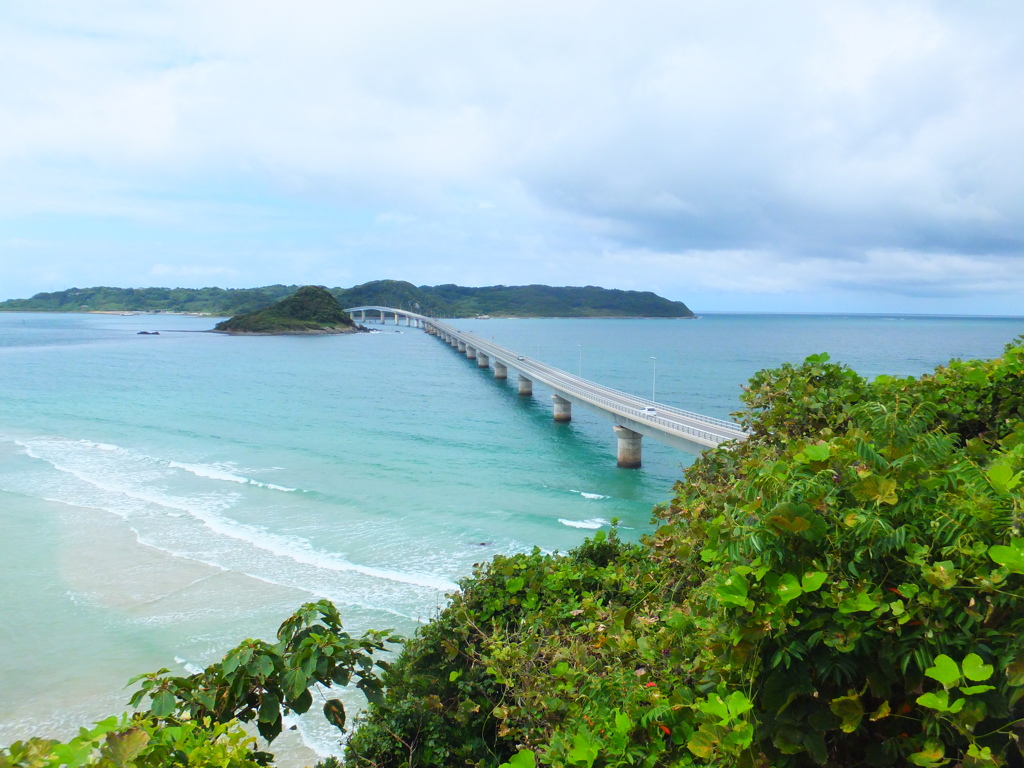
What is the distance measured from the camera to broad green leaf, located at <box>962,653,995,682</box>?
7.50 ft

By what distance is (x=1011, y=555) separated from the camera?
230 cm

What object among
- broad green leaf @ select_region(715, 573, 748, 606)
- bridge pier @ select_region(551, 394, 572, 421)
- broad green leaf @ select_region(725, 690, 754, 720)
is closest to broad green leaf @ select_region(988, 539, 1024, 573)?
broad green leaf @ select_region(715, 573, 748, 606)

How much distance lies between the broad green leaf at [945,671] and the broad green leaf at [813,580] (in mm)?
449

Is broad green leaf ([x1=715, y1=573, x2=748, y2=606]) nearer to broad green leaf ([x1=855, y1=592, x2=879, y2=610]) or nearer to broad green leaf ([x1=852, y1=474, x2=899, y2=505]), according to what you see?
broad green leaf ([x1=855, y1=592, x2=879, y2=610])

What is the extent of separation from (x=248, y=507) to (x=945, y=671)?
25.2 m

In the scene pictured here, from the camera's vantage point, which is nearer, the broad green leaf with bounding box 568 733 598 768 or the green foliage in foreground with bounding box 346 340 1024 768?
the green foliage in foreground with bounding box 346 340 1024 768

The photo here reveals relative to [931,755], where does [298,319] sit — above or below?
above

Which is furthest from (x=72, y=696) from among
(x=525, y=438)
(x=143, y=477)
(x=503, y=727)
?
(x=525, y=438)

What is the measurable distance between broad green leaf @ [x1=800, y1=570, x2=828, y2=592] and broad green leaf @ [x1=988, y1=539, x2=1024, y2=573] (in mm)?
578

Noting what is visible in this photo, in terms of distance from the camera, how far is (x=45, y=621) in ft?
50.1

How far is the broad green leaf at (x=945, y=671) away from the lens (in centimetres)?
233

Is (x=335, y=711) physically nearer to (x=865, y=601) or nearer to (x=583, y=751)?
(x=583, y=751)

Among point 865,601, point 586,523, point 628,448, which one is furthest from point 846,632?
point 628,448

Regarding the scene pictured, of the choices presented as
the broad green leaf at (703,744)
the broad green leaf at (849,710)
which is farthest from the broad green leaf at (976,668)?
the broad green leaf at (703,744)
